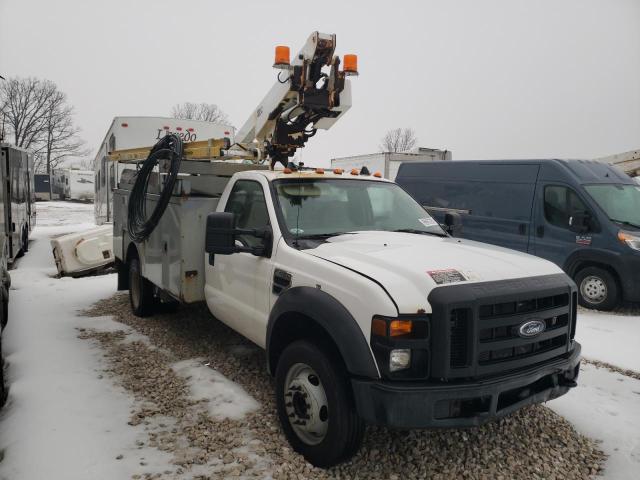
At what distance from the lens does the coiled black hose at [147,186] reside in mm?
4930

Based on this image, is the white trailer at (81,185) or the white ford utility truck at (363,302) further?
the white trailer at (81,185)

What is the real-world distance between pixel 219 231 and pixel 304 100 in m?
2.96

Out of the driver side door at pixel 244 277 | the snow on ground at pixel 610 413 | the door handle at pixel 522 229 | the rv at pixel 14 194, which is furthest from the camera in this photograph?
the rv at pixel 14 194

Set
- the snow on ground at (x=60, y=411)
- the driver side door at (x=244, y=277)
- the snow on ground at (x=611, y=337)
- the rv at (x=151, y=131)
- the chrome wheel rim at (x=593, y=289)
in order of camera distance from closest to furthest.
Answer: the snow on ground at (x=60, y=411), the driver side door at (x=244, y=277), the snow on ground at (x=611, y=337), the chrome wheel rim at (x=593, y=289), the rv at (x=151, y=131)

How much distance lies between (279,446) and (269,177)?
2173mm

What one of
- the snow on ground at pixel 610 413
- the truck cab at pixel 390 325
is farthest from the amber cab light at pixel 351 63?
the snow on ground at pixel 610 413

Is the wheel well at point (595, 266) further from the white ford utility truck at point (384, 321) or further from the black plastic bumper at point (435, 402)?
the black plastic bumper at point (435, 402)

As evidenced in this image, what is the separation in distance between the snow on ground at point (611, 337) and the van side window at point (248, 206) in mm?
3978

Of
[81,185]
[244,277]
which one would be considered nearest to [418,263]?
[244,277]

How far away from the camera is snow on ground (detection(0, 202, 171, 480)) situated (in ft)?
10.3

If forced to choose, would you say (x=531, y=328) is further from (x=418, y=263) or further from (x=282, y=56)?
(x=282, y=56)

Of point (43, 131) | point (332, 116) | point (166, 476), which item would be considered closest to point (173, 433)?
point (166, 476)

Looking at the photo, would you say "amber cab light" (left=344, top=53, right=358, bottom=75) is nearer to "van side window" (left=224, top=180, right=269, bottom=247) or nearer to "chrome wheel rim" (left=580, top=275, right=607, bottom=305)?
"van side window" (left=224, top=180, right=269, bottom=247)

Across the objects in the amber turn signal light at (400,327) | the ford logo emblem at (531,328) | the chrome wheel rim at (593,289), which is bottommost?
the chrome wheel rim at (593,289)
